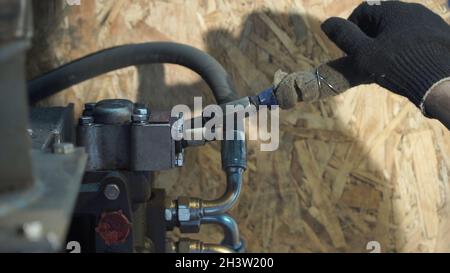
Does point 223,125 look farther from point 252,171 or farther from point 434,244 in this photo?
point 434,244

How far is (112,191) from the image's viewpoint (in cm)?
95

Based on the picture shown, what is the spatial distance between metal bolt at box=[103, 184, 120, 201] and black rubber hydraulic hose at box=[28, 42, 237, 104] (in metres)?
0.38

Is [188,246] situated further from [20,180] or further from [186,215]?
[20,180]

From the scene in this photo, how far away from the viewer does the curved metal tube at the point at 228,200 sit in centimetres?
108

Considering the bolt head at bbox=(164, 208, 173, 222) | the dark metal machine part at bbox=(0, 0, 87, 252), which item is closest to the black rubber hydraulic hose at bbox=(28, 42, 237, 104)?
the bolt head at bbox=(164, 208, 173, 222)

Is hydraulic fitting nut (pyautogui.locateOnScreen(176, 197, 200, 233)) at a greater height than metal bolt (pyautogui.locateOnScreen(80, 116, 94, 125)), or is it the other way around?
metal bolt (pyautogui.locateOnScreen(80, 116, 94, 125))

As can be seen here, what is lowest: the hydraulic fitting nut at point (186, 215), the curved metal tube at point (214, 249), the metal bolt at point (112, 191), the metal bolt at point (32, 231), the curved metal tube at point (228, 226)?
the curved metal tube at point (214, 249)

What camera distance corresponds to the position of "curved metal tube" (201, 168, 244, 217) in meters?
1.08

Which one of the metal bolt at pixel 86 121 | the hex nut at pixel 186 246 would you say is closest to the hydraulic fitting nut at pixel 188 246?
the hex nut at pixel 186 246

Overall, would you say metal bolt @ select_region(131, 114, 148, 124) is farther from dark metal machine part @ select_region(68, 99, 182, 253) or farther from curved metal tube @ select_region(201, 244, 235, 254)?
curved metal tube @ select_region(201, 244, 235, 254)

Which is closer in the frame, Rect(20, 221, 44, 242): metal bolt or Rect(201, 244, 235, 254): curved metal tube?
Rect(20, 221, 44, 242): metal bolt

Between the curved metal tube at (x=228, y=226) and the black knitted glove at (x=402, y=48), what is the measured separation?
14.8 inches

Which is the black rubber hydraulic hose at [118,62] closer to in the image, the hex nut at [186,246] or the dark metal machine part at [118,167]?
the dark metal machine part at [118,167]

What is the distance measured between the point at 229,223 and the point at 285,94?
0.28m
